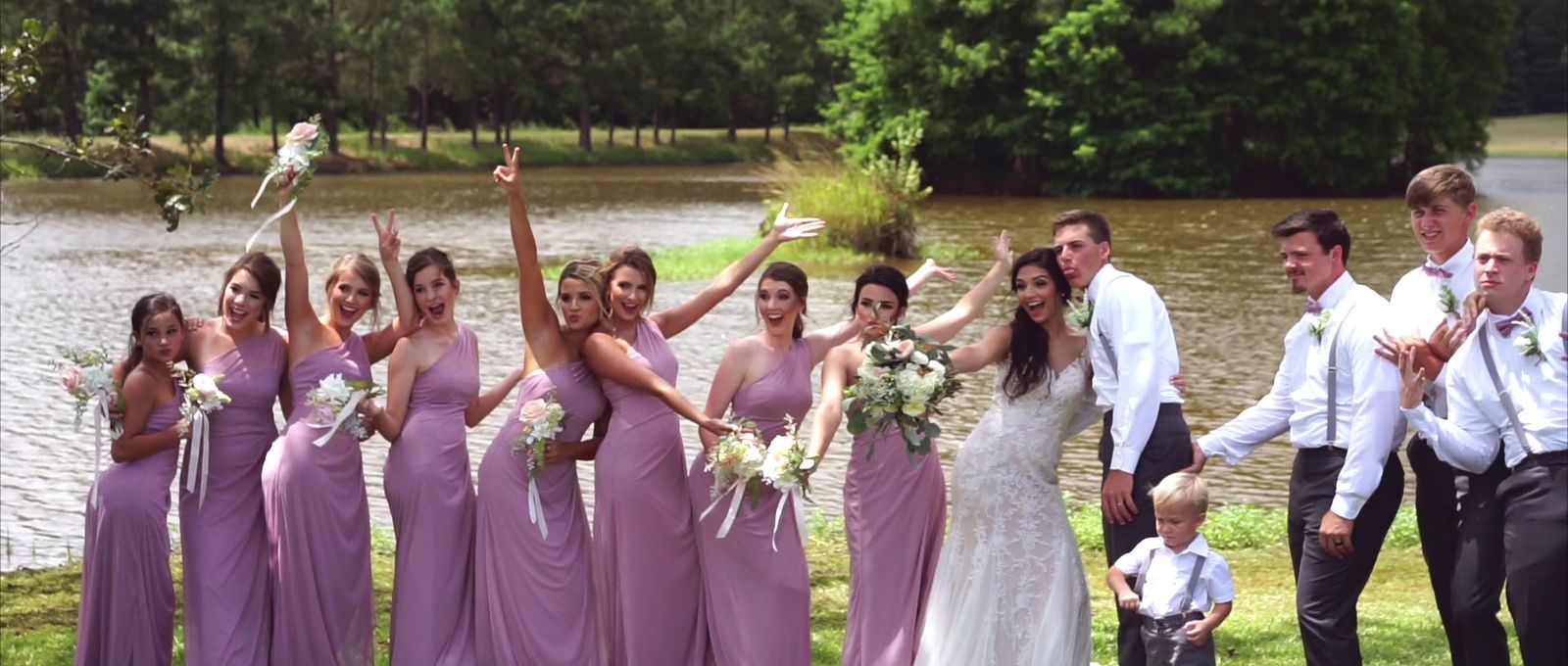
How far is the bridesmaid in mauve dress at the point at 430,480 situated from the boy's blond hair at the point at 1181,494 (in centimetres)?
310

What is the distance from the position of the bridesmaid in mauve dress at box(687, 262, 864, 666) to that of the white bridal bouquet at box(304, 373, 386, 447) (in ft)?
5.06

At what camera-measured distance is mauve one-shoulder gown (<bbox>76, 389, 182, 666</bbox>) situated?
767cm

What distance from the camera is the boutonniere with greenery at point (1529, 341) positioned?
623cm

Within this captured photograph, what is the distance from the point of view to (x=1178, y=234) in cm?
3931

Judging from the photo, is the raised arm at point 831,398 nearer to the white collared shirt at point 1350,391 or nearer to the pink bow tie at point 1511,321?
the white collared shirt at point 1350,391

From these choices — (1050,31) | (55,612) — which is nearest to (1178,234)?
(1050,31)

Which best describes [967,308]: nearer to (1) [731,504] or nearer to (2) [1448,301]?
(1) [731,504]

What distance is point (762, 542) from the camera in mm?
7523

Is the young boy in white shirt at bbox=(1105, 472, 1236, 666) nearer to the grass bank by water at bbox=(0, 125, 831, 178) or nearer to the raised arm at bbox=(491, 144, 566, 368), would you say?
the raised arm at bbox=(491, 144, 566, 368)

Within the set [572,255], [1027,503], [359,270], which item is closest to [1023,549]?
[1027,503]

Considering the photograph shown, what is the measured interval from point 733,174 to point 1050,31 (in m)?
22.0

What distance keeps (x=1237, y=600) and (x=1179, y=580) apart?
3739 millimetres

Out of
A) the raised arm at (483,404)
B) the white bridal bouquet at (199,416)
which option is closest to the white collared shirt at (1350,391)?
the raised arm at (483,404)

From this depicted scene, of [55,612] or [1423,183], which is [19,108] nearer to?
[55,612]
